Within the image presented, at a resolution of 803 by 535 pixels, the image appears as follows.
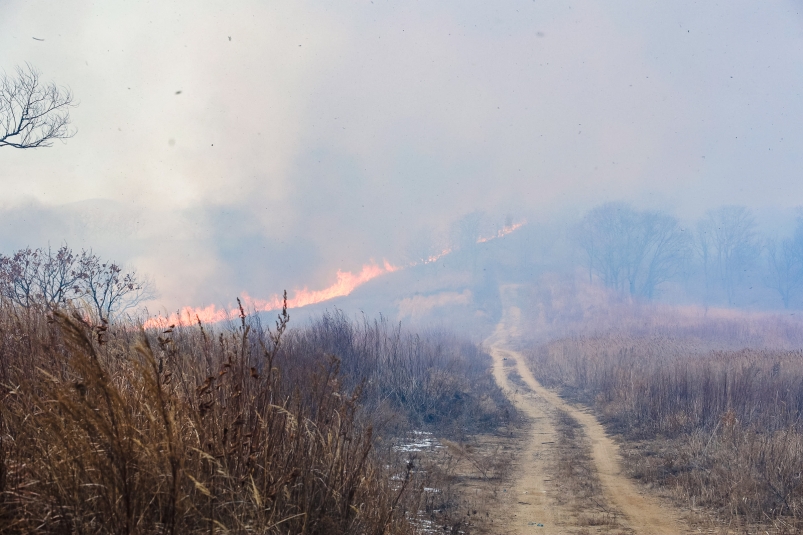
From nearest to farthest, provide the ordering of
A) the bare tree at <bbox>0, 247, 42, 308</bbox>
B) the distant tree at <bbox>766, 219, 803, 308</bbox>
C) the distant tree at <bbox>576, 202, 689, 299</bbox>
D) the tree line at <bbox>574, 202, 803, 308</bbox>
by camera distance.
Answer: the bare tree at <bbox>0, 247, 42, 308</bbox> → the distant tree at <bbox>576, 202, 689, 299</bbox> → the tree line at <bbox>574, 202, 803, 308</bbox> → the distant tree at <bbox>766, 219, 803, 308</bbox>

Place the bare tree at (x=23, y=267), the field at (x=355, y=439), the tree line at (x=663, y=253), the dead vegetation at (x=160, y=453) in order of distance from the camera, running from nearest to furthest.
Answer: the dead vegetation at (x=160, y=453)
the field at (x=355, y=439)
the bare tree at (x=23, y=267)
the tree line at (x=663, y=253)

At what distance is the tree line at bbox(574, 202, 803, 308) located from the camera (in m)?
81.1

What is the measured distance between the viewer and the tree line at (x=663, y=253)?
8112 centimetres

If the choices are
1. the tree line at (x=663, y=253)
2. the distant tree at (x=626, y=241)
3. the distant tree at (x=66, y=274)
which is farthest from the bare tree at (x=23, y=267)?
the distant tree at (x=626, y=241)

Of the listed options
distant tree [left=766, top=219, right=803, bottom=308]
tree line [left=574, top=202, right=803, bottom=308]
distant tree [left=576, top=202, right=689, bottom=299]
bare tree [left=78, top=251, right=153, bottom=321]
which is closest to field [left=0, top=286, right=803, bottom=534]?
bare tree [left=78, top=251, right=153, bottom=321]

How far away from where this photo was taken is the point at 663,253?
3519 inches

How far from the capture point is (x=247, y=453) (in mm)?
3287

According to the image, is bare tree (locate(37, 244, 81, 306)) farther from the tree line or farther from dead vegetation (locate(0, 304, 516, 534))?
the tree line

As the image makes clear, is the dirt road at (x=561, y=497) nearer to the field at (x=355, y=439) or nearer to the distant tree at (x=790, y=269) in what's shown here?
the field at (x=355, y=439)

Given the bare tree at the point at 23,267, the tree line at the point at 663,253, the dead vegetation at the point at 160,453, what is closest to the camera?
the dead vegetation at the point at 160,453

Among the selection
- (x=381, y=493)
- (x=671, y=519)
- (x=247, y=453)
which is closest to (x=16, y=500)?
(x=247, y=453)

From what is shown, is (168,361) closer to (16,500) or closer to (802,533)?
(16,500)

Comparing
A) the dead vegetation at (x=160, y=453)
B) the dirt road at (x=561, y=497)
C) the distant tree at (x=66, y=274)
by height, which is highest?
the distant tree at (x=66, y=274)

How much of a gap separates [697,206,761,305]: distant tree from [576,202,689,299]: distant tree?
1279cm
